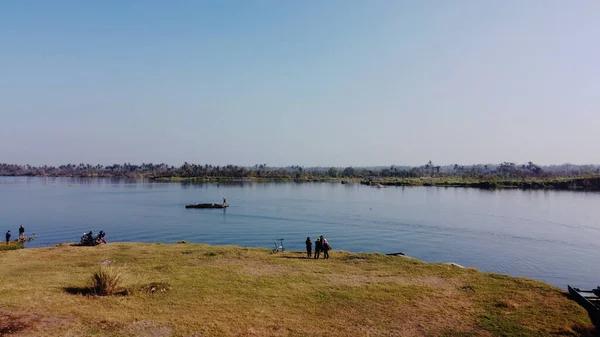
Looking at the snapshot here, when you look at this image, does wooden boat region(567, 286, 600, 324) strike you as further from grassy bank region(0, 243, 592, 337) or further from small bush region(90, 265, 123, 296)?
small bush region(90, 265, 123, 296)

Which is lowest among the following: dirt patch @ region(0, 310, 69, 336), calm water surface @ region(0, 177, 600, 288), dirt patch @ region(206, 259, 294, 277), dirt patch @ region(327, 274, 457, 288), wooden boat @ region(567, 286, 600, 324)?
calm water surface @ region(0, 177, 600, 288)

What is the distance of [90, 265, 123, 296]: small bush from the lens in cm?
1880

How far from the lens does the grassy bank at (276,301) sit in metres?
15.3

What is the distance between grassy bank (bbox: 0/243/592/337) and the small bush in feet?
1.16

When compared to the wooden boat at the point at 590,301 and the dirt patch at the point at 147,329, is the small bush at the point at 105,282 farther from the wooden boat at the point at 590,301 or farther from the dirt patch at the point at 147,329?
the wooden boat at the point at 590,301

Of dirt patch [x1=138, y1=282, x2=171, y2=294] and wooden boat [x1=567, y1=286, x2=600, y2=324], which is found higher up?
dirt patch [x1=138, y1=282, x2=171, y2=294]

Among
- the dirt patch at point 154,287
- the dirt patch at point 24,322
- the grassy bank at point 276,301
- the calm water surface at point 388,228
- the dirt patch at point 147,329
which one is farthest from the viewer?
the calm water surface at point 388,228

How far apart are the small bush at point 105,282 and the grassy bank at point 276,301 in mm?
353

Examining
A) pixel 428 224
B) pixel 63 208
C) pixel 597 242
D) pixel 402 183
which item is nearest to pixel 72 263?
pixel 428 224

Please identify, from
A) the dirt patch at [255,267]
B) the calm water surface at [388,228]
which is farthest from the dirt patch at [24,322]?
the calm water surface at [388,228]

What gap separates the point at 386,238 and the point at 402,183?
465ft

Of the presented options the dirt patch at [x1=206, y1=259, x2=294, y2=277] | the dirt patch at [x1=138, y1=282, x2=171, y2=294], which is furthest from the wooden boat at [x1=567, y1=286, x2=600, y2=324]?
the dirt patch at [x1=138, y1=282, x2=171, y2=294]

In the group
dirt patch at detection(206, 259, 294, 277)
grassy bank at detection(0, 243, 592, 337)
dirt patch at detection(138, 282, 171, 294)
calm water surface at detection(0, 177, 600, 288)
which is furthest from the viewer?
calm water surface at detection(0, 177, 600, 288)

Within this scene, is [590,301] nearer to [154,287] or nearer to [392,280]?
[392,280]
